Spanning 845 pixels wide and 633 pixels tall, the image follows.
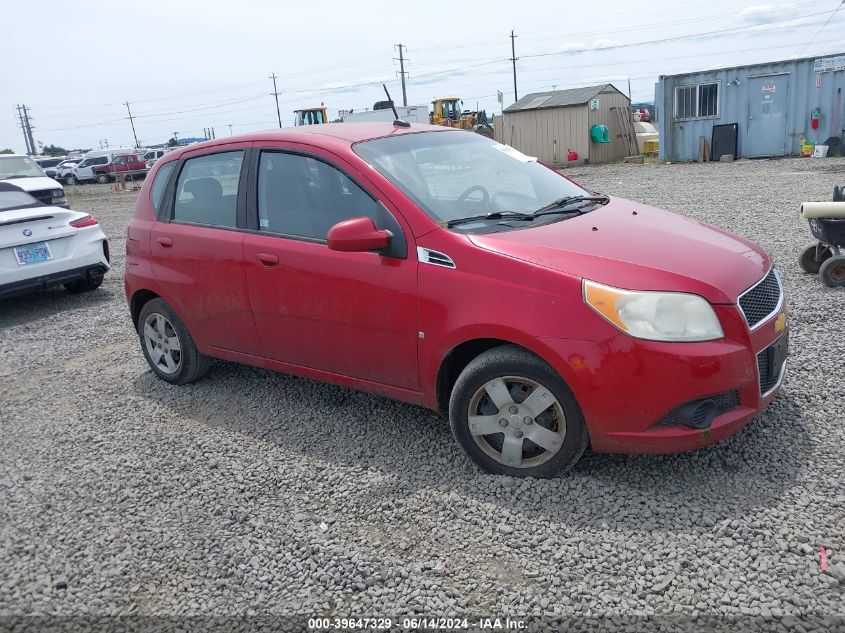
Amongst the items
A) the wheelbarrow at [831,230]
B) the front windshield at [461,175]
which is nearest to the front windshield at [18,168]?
the front windshield at [461,175]

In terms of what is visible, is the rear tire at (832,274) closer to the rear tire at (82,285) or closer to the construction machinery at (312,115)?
the rear tire at (82,285)

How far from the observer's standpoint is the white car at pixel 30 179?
1484 cm

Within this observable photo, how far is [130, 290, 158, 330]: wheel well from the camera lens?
17.1 feet

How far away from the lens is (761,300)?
335cm

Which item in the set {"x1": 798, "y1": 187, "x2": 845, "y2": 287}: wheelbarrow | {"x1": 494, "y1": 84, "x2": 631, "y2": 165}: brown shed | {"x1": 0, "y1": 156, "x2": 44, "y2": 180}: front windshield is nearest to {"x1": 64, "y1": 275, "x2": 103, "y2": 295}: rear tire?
{"x1": 798, "y1": 187, "x2": 845, "y2": 287}: wheelbarrow

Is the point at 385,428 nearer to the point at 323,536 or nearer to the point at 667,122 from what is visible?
the point at 323,536

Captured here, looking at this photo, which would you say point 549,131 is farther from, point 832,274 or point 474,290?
point 474,290

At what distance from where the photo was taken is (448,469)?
3672mm

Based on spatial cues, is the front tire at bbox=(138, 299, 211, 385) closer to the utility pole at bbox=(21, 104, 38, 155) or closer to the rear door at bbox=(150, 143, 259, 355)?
the rear door at bbox=(150, 143, 259, 355)

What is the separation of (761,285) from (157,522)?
3179 millimetres

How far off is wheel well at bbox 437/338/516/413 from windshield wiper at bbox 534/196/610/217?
2.72 ft

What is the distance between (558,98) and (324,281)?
26.2 meters

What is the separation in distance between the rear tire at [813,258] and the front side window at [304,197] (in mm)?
5229

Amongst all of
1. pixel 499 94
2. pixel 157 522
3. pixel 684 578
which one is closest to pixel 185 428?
pixel 157 522
